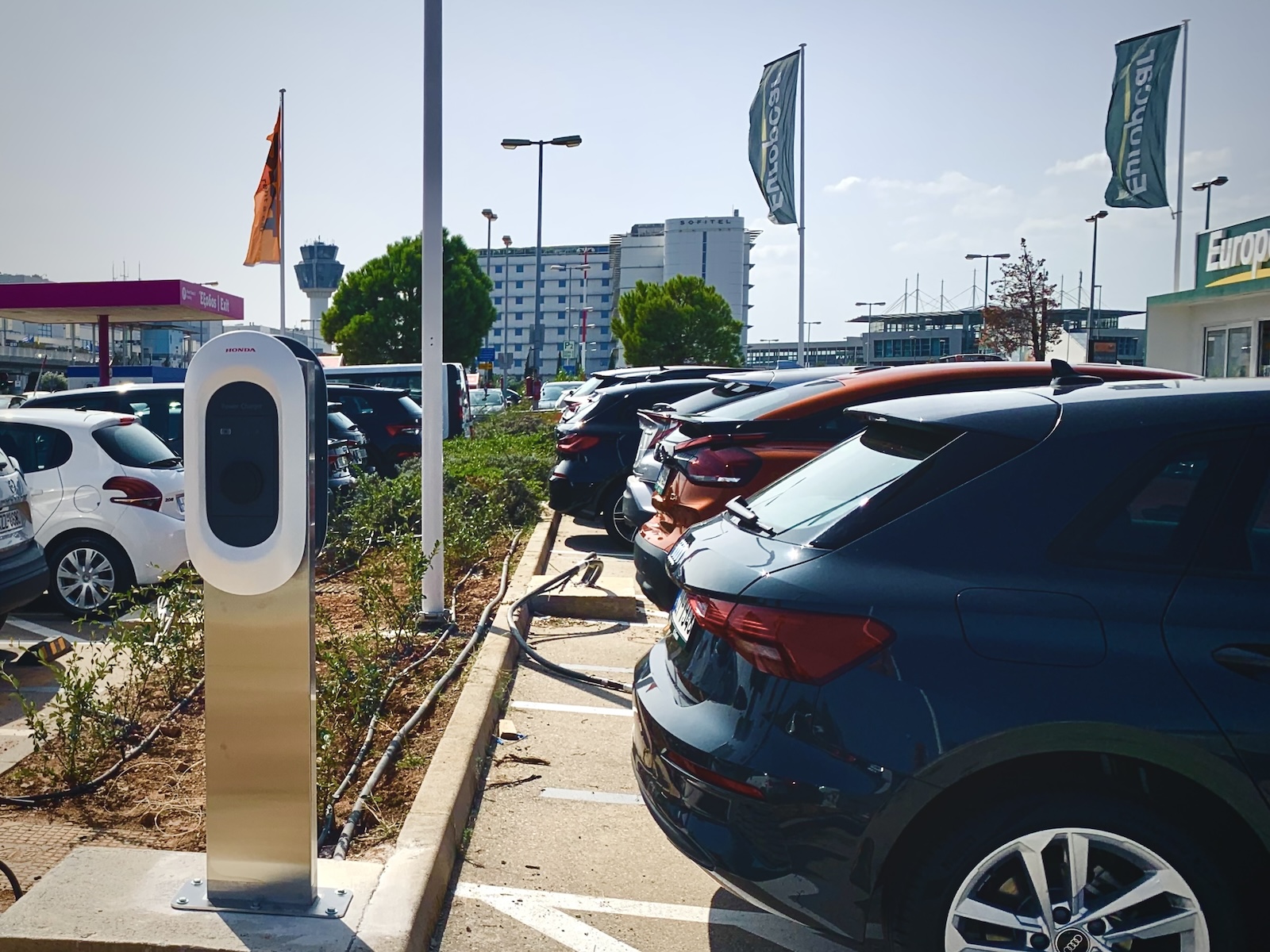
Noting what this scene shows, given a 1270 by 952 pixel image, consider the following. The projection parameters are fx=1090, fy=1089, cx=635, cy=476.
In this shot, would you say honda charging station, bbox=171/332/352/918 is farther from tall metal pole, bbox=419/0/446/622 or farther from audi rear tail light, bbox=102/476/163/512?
audi rear tail light, bbox=102/476/163/512

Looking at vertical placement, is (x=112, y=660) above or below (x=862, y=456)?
below

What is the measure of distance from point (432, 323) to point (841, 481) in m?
4.06

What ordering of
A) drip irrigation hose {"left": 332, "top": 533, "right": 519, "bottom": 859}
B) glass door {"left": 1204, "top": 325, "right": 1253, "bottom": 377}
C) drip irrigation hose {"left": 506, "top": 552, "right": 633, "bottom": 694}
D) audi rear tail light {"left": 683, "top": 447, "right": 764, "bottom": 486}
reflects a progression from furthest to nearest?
glass door {"left": 1204, "top": 325, "right": 1253, "bottom": 377}, audi rear tail light {"left": 683, "top": 447, "right": 764, "bottom": 486}, drip irrigation hose {"left": 506, "top": 552, "right": 633, "bottom": 694}, drip irrigation hose {"left": 332, "top": 533, "right": 519, "bottom": 859}

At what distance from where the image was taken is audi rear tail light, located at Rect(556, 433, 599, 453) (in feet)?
35.8

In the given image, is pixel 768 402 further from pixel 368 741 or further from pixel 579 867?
pixel 579 867

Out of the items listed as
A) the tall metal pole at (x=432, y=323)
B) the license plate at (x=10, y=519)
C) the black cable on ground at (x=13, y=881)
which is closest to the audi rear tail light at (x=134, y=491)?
the license plate at (x=10, y=519)

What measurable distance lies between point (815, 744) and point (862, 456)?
1.12 metres

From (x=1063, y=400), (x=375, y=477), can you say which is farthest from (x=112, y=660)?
(x=375, y=477)

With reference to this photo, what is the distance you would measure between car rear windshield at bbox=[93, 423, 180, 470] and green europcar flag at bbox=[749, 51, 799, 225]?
22.3m

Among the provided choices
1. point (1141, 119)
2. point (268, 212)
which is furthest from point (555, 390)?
point (1141, 119)

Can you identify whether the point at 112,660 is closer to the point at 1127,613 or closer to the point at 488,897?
the point at 488,897

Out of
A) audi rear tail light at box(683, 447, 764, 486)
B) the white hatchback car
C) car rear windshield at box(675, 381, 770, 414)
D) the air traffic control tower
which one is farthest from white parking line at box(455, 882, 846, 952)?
the air traffic control tower

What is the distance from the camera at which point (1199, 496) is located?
289cm

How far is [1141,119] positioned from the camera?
83.3ft
